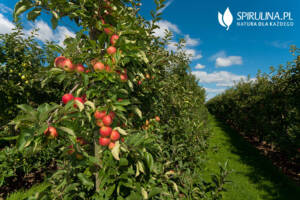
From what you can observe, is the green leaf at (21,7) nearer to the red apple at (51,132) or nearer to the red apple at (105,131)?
the red apple at (51,132)

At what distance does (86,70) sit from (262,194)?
4747 mm

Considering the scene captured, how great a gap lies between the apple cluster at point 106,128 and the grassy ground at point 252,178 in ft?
7.63

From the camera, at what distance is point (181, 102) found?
3275 millimetres

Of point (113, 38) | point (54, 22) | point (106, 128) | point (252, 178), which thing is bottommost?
point (252, 178)

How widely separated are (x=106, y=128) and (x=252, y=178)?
16.5 feet

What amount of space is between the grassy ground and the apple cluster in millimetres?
2325

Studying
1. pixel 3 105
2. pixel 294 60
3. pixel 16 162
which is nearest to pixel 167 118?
pixel 16 162

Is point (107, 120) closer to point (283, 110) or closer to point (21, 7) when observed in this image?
point (21, 7)

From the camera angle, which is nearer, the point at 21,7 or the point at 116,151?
the point at 116,151

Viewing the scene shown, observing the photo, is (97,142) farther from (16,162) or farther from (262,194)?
(262,194)

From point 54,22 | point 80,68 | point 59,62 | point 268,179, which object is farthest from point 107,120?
point 268,179

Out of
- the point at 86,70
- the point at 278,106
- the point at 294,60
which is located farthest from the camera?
the point at 278,106

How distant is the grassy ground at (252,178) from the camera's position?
11.2ft

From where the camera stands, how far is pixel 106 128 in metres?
1.03
